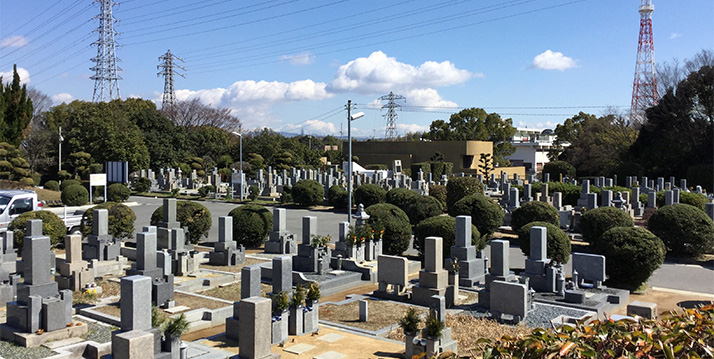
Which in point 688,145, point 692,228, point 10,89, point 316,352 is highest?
point 10,89

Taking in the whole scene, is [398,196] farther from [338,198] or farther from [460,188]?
[338,198]

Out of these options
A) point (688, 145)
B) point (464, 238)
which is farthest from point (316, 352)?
point (688, 145)

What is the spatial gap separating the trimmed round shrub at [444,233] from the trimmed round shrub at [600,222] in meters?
5.11

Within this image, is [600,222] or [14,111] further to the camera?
[14,111]

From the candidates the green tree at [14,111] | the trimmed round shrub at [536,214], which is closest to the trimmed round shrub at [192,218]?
the trimmed round shrub at [536,214]

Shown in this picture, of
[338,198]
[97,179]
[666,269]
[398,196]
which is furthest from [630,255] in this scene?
[97,179]

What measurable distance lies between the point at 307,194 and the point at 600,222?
63.8ft

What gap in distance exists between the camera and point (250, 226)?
69.5ft

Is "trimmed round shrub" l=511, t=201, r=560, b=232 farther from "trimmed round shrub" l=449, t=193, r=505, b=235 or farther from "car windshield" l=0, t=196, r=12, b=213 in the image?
"car windshield" l=0, t=196, r=12, b=213

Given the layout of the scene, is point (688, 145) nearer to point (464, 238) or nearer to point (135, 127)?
point (464, 238)

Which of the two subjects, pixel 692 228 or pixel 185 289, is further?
pixel 692 228

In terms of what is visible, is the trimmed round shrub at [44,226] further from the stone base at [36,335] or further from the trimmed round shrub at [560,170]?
the trimmed round shrub at [560,170]

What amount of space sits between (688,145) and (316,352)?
1781 inches

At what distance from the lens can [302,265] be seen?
1736cm
